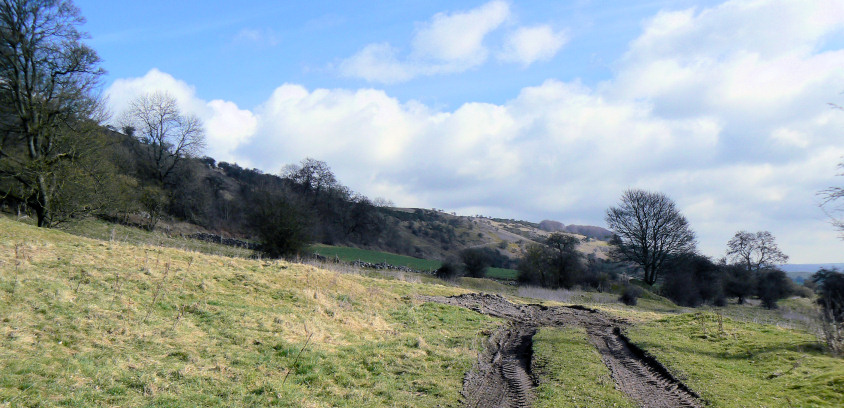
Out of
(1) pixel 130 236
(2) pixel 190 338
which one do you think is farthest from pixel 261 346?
(1) pixel 130 236

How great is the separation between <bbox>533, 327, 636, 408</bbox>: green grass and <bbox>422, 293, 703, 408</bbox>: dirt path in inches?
10.3

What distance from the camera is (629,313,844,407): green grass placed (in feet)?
25.4

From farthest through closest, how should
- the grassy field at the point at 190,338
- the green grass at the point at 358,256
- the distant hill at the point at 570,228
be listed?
1. the distant hill at the point at 570,228
2. the green grass at the point at 358,256
3. the grassy field at the point at 190,338

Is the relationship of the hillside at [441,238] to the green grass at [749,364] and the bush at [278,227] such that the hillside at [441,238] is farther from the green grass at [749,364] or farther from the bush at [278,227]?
the green grass at [749,364]

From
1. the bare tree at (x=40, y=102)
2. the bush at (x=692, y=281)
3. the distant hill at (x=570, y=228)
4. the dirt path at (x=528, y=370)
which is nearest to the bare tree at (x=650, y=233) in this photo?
the bush at (x=692, y=281)

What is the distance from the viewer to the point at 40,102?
75.7ft

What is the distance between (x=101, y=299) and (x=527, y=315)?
15.8 meters

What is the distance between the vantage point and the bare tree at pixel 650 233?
1954 inches

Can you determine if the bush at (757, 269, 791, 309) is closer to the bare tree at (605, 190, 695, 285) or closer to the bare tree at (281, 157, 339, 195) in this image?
the bare tree at (605, 190, 695, 285)

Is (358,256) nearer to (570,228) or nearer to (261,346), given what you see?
(261,346)

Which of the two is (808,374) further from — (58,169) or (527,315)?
(58,169)

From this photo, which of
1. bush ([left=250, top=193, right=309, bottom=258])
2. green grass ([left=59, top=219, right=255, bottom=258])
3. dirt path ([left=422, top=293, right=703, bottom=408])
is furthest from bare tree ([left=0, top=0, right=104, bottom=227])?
dirt path ([left=422, top=293, right=703, bottom=408])

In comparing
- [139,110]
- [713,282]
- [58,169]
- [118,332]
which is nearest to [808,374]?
[118,332]

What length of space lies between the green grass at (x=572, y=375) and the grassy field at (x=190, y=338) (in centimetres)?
174
